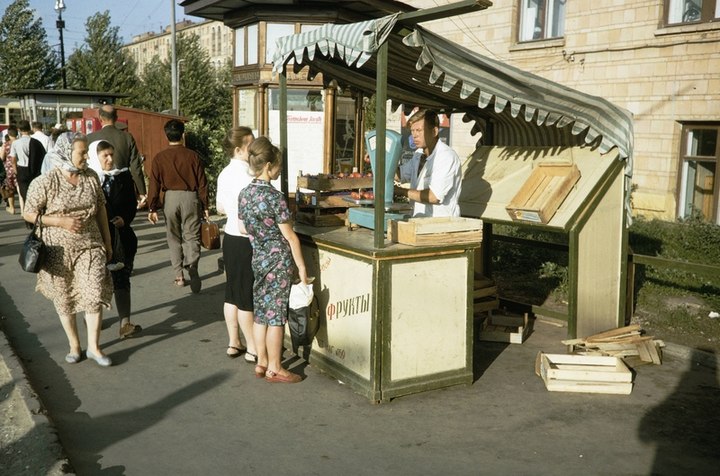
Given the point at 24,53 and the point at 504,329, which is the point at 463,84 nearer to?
the point at 504,329

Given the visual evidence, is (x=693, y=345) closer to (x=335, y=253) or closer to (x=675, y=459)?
(x=675, y=459)

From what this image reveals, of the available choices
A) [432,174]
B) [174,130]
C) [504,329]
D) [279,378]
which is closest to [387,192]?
[432,174]

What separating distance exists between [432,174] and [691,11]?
10816mm

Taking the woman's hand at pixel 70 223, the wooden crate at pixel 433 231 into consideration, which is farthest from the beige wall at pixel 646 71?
the woman's hand at pixel 70 223

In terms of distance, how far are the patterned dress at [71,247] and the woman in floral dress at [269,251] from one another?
1328 millimetres

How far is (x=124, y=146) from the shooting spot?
851 cm

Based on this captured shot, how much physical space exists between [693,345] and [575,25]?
1087cm

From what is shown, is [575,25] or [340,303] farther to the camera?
[575,25]

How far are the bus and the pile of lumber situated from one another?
29.5 metres

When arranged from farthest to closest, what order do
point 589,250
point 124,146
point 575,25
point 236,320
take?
point 575,25
point 124,146
point 589,250
point 236,320

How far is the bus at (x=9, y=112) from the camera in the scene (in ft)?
100

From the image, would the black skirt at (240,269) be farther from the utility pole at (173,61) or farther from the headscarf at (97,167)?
the utility pole at (173,61)

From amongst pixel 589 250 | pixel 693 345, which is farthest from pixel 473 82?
pixel 693 345

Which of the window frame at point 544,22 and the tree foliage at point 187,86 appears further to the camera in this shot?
the tree foliage at point 187,86
